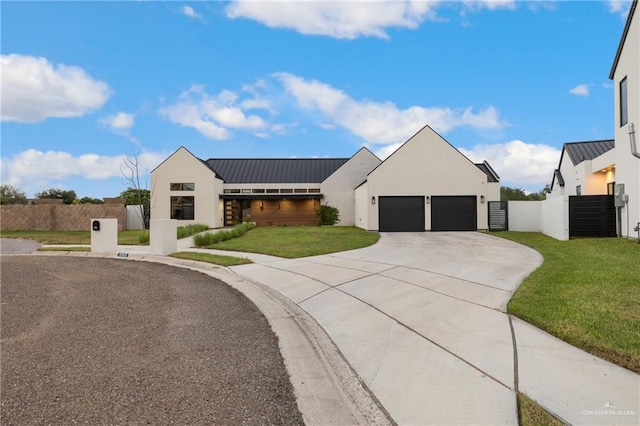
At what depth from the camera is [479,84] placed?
757 inches

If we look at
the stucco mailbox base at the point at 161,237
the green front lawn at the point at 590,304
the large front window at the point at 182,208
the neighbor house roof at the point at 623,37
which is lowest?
the green front lawn at the point at 590,304

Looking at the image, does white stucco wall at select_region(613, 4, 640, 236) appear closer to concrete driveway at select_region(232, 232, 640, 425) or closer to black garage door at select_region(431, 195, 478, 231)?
black garage door at select_region(431, 195, 478, 231)

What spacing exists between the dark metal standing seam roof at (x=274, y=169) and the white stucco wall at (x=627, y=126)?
22996 millimetres

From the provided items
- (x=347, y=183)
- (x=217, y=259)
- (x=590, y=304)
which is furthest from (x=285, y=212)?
(x=590, y=304)

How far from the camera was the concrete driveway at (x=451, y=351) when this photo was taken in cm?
290

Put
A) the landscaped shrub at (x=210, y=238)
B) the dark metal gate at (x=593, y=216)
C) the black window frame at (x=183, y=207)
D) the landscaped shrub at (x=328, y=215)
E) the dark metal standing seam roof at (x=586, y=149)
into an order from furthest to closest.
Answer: the landscaped shrub at (x=328, y=215) < the black window frame at (x=183, y=207) < the dark metal standing seam roof at (x=586, y=149) < the landscaped shrub at (x=210, y=238) < the dark metal gate at (x=593, y=216)

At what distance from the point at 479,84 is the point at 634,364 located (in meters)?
18.8

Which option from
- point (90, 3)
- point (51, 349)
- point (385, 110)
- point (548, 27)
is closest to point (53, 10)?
point (90, 3)

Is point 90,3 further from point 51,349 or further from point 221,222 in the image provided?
point 221,222

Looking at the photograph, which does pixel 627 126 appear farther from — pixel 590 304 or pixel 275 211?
A: pixel 275 211

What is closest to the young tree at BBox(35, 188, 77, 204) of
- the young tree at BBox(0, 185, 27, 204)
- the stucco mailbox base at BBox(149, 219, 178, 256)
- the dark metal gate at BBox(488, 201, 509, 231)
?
the young tree at BBox(0, 185, 27, 204)

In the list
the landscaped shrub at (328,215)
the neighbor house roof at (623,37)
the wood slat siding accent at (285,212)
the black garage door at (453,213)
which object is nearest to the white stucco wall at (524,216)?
the black garage door at (453,213)

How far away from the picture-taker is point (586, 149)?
2300cm

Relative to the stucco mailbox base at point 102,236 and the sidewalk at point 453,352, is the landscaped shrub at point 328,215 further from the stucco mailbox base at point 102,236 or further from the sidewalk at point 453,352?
the sidewalk at point 453,352
